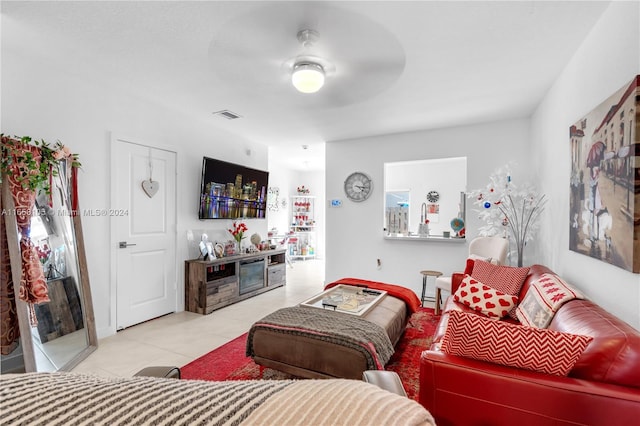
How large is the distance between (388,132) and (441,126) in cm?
76

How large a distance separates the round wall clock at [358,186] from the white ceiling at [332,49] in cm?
141

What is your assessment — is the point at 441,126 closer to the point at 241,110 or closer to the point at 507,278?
the point at 507,278

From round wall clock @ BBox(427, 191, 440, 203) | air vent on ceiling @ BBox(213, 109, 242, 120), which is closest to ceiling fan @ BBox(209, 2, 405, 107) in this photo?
air vent on ceiling @ BBox(213, 109, 242, 120)

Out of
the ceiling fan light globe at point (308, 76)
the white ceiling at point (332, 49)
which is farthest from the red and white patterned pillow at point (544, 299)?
the ceiling fan light globe at point (308, 76)

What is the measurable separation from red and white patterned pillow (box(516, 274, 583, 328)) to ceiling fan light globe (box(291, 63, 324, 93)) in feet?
7.29

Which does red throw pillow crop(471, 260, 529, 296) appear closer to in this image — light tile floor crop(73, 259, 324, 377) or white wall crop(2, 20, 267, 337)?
light tile floor crop(73, 259, 324, 377)

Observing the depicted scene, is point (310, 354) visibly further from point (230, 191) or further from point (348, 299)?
point (230, 191)

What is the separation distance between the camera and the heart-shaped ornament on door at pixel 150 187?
11.2 feet

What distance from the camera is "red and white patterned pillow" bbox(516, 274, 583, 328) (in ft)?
5.80

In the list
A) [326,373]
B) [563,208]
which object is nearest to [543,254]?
[563,208]

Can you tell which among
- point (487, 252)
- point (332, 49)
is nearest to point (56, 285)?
point (332, 49)

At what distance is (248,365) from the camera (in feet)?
8.01

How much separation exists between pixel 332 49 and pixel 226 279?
308 centimetres

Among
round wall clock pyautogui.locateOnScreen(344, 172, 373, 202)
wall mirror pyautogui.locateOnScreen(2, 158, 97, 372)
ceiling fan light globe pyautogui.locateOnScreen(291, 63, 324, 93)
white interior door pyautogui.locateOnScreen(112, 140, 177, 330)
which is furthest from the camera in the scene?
round wall clock pyautogui.locateOnScreen(344, 172, 373, 202)
